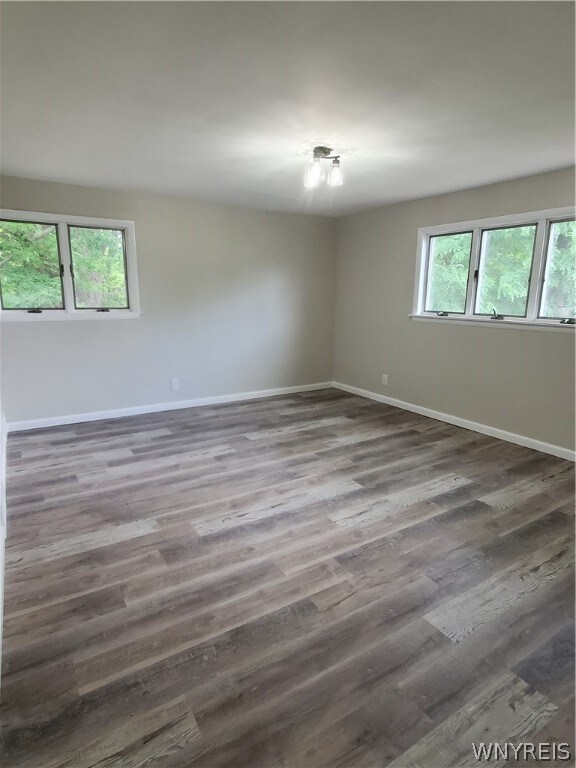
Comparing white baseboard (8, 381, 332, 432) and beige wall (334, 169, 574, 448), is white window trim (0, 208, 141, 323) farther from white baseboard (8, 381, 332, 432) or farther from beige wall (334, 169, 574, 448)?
beige wall (334, 169, 574, 448)

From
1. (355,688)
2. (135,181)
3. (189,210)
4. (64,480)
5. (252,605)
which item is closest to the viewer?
(355,688)

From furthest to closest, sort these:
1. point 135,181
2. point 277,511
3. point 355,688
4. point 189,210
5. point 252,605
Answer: point 189,210 < point 135,181 < point 277,511 < point 252,605 < point 355,688

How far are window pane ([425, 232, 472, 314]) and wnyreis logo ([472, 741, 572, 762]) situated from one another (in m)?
3.73

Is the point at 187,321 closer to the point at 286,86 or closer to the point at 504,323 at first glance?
the point at 286,86

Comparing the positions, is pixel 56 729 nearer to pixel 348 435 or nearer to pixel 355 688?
pixel 355 688

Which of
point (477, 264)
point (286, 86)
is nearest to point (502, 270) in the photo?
point (477, 264)

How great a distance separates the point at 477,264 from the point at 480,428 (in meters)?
1.66

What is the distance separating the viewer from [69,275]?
4199 millimetres

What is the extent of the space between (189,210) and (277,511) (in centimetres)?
356

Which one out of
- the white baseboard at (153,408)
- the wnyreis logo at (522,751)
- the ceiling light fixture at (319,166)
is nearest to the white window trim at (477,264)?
the ceiling light fixture at (319,166)

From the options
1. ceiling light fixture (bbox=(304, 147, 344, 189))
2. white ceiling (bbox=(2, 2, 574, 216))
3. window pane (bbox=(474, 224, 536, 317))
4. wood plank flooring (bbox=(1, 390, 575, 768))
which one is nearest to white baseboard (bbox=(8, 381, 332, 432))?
wood plank flooring (bbox=(1, 390, 575, 768))

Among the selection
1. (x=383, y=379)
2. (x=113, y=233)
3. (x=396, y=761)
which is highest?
(x=113, y=233)

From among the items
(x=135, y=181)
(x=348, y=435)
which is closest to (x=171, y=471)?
(x=348, y=435)

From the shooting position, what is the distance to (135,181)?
12.8ft
